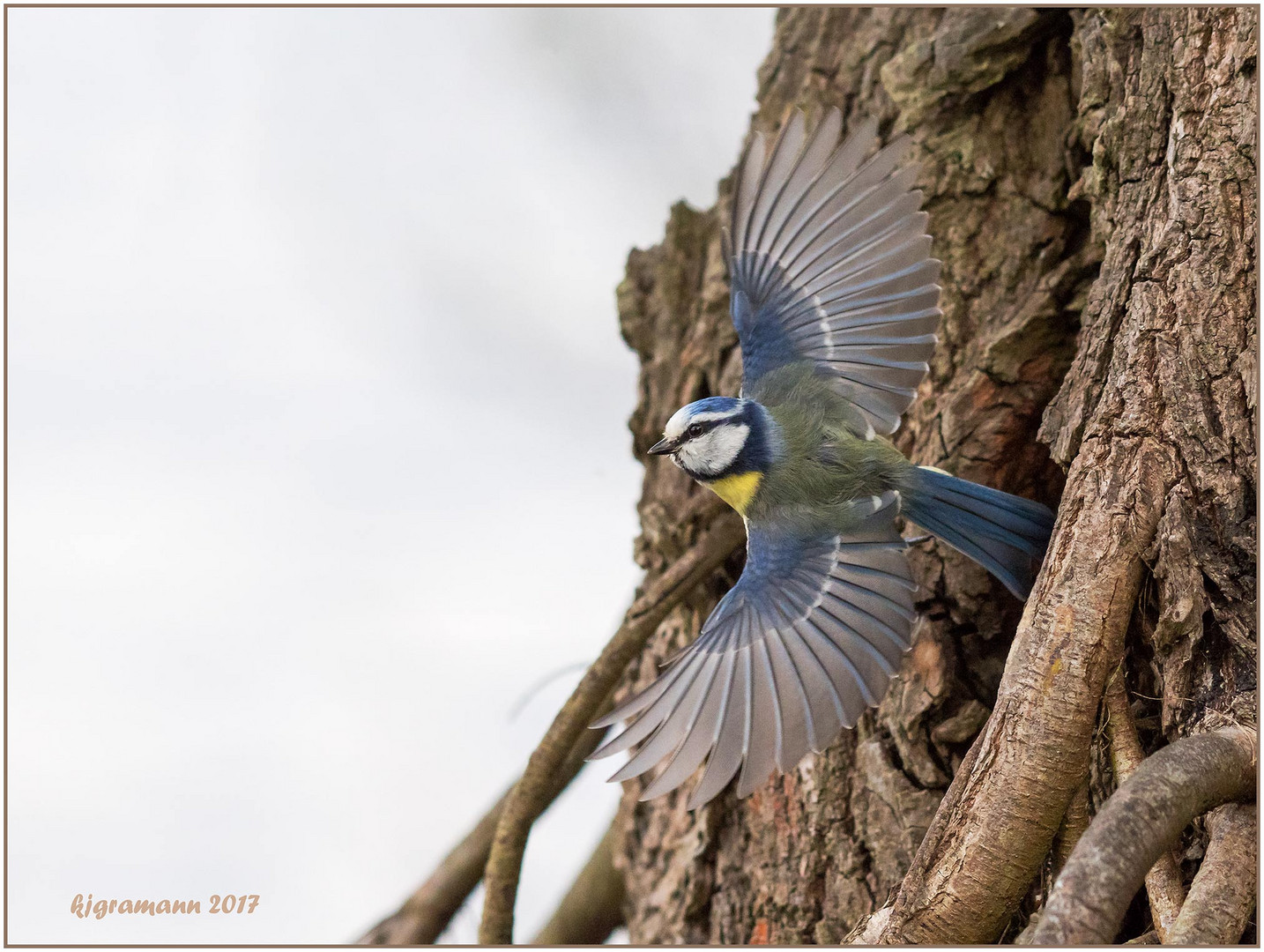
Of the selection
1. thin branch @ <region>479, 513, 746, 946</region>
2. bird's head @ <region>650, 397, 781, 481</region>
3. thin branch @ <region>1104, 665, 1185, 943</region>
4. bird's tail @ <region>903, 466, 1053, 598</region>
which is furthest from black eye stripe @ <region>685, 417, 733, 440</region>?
thin branch @ <region>1104, 665, 1185, 943</region>

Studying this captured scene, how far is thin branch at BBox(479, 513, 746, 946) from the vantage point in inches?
103

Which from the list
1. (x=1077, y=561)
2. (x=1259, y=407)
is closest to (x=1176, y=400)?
(x=1259, y=407)

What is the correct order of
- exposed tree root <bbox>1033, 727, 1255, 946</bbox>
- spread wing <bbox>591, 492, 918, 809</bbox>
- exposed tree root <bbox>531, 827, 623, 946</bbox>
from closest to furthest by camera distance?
1. exposed tree root <bbox>1033, 727, 1255, 946</bbox>
2. spread wing <bbox>591, 492, 918, 809</bbox>
3. exposed tree root <bbox>531, 827, 623, 946</bbox>

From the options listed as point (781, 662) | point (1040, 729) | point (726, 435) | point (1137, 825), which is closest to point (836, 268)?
point (726, 435)

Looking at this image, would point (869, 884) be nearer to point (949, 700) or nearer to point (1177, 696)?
point (949, 700)

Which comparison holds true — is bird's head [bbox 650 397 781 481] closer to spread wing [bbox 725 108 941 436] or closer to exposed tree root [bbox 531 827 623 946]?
spread wing [bbox 725 108 941 436]

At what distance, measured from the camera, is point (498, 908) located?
257 centimetres

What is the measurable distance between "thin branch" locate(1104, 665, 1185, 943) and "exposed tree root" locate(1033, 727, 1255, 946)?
0.40 feet

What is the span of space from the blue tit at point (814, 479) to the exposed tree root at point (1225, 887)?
633mm

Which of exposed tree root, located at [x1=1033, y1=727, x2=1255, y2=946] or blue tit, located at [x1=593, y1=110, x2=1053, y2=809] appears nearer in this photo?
exposed tree root, located at [x1=1033, y1=727, x2=1255, y2=946]

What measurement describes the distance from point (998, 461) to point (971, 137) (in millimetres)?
810

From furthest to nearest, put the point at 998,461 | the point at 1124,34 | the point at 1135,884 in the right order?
the point at 998,461, the point at 1124,34, the point at 1135,884

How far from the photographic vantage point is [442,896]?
3188 millimetres

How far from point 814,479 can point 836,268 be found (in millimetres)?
470
